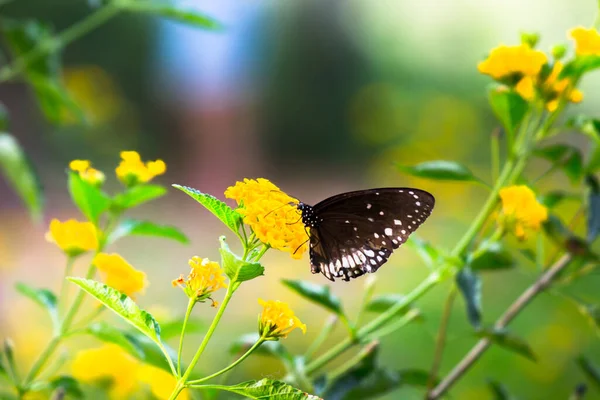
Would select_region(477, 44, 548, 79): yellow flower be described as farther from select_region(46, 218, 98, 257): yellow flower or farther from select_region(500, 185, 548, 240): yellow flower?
select_region(46, 218, 98, 257): yellow flower

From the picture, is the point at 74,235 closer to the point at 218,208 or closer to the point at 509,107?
the point at 218,208

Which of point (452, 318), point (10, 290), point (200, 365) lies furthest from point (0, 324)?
point (452, 318)

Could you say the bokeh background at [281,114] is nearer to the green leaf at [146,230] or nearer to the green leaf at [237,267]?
the green leaf at [146,230]

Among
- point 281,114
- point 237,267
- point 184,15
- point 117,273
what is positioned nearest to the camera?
point 237,267

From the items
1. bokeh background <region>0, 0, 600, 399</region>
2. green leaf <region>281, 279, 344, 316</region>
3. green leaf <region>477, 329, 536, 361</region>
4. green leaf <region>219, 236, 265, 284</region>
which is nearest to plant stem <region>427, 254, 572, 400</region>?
green leaf <region>477, 329, 536, 361</region>

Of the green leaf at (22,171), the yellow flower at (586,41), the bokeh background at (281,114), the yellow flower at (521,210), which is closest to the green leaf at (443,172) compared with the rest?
→ the yellow flower at (521,210)

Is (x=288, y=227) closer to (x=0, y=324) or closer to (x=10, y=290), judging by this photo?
(x=0, y=324)

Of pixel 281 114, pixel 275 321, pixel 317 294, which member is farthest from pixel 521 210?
pixel 281 114
